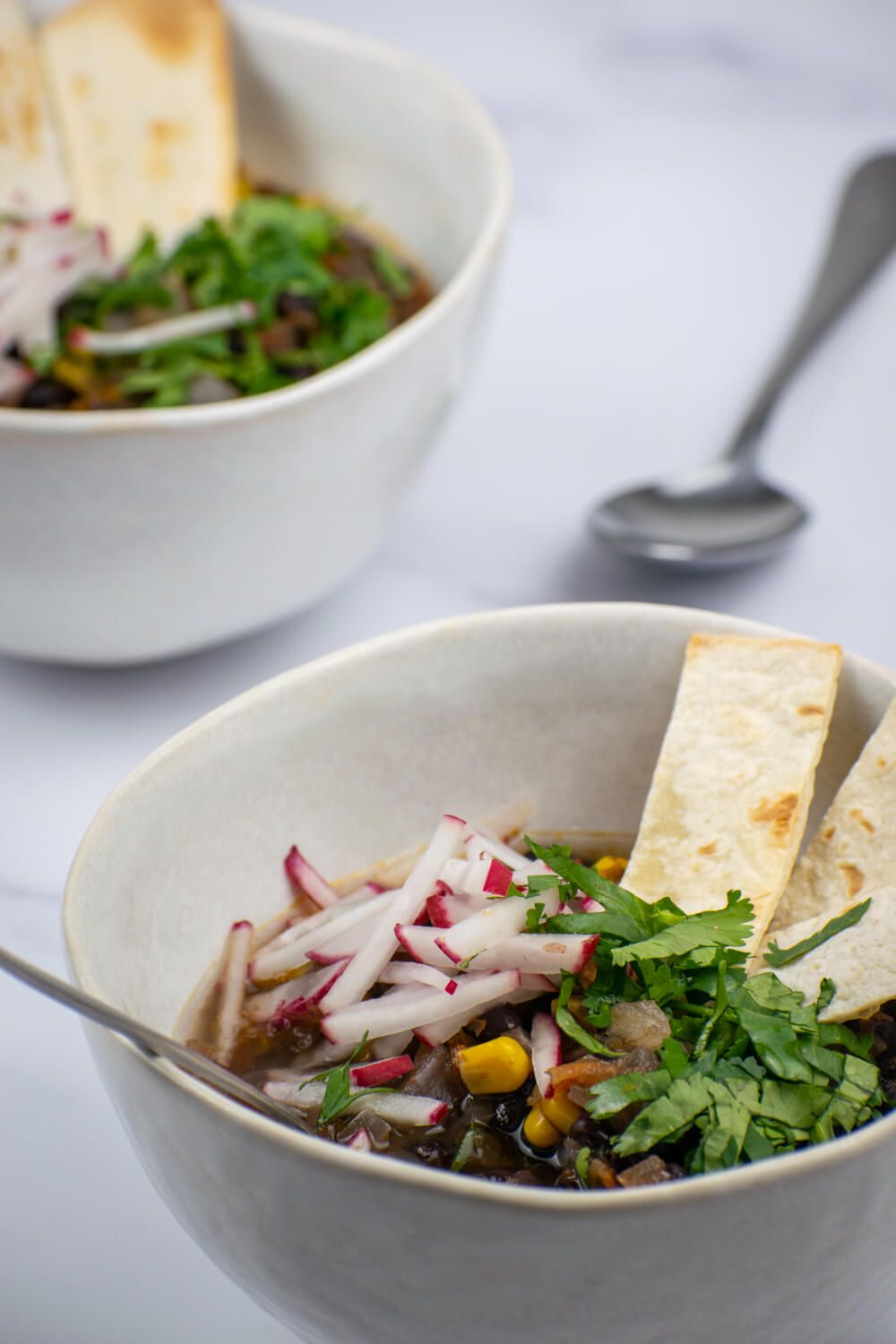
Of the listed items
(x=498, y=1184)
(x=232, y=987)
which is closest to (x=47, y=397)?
(x=232, y=987)

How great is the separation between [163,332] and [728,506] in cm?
102

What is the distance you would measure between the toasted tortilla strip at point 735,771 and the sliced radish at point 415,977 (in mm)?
266

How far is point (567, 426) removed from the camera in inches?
116

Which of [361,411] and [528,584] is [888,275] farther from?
[361,411]

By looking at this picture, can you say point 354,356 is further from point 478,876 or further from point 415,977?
point 415,977

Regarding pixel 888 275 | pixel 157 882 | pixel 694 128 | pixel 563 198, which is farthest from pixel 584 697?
pixel 694 128

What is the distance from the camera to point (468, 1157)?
1.37 metres

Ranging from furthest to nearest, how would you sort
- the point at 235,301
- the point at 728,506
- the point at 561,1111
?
the point at 728,506
the point at 235,301
the point at 561,1111

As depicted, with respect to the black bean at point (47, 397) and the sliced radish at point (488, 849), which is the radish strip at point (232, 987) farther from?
the black bean at point (47, 397)

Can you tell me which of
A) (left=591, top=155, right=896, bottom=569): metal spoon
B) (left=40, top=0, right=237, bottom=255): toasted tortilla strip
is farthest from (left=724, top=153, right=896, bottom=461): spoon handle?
(left=40, top=0, right=237, bottom=255): toasted tortilla strip

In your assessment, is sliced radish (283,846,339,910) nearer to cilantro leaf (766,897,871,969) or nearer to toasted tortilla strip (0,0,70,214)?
cilantro leaf (766,897,871,969)

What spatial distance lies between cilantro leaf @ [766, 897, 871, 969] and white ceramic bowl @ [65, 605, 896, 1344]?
0.91ft

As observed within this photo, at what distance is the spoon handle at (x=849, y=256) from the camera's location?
9.66 feet

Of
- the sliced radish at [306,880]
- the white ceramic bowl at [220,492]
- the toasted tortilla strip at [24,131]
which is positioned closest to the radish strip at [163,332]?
the white ceramic bowl at [220,492]
